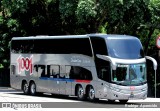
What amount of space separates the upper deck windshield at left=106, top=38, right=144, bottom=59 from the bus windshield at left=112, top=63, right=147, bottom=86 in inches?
20.1

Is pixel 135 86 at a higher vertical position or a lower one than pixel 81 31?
lower

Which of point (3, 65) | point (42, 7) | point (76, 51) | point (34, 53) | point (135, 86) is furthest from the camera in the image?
point (3, 65)

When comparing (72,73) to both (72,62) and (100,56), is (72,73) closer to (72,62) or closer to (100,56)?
(72,62)

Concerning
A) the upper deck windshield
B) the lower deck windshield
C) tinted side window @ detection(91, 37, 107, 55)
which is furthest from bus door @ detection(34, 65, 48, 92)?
the lower deck windshield

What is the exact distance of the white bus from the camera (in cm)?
2638

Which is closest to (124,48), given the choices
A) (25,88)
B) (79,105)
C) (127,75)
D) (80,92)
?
→ (127,75)

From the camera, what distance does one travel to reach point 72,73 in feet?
97.3

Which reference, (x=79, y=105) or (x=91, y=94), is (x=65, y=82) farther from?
(x=79, y=105)

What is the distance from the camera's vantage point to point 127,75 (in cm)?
2641

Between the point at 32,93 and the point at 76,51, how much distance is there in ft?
20.2

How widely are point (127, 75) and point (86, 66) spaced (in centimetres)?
260

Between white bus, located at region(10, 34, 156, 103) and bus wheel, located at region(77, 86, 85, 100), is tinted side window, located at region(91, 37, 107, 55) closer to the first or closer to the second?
white bus, located at region(10, 34, 156, 103)

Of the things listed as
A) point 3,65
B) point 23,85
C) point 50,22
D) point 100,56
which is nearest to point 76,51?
point 100,56

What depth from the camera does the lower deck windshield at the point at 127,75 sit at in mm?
26297
